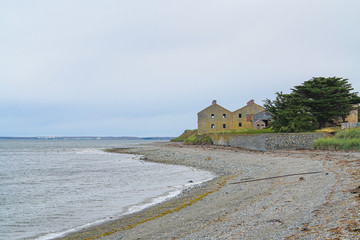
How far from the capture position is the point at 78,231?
10531 millimetres

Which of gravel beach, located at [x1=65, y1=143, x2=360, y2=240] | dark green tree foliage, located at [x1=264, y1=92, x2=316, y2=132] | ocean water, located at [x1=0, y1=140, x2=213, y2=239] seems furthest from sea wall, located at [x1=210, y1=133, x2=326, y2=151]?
gravel beach, located at [x1=65, y1=143, x2=360, y2=240]

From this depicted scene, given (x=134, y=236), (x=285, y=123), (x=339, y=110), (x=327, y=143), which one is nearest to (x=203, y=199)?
(x=134, y=236)

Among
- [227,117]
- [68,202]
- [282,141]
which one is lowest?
[68,202]

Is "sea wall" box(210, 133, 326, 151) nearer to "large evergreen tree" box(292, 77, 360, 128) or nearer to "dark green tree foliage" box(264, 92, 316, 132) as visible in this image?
"dark green tree foliage" box(264, 92, 316, 132)

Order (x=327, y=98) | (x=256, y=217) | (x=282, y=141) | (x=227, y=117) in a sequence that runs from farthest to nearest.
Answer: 1. (x=227, y=117)
2. (x=327, y=98)
3. (x=282, y=141)
4. (x=256, y=217)

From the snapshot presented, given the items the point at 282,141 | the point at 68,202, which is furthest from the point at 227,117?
the point at 68,202

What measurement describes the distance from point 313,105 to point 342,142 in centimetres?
1426

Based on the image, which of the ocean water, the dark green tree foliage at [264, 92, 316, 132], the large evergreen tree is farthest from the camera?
the large evergreen tree

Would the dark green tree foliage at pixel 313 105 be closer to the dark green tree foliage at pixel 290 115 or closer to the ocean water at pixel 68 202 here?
the dark green tree foliage at pixel 290 115

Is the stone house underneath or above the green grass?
above

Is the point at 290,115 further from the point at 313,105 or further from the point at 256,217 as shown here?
the point at 256,217

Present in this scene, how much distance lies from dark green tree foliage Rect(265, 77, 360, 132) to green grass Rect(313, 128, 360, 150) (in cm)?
698

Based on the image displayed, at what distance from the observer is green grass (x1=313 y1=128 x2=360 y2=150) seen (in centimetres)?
2702

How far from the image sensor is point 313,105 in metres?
41.4
